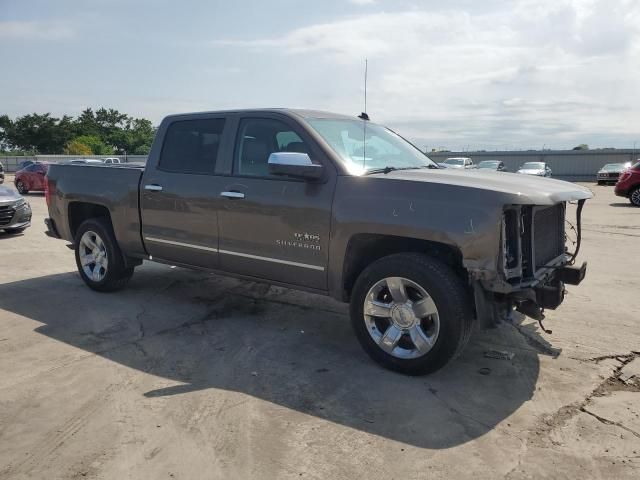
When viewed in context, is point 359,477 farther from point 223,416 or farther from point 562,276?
point 562,276

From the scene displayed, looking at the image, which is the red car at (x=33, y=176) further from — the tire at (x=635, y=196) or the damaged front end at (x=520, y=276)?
the damaged front end at (x=520, y=276)

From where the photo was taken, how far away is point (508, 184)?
149 inches

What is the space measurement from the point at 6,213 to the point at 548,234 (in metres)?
9.94

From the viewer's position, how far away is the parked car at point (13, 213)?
1035 cm

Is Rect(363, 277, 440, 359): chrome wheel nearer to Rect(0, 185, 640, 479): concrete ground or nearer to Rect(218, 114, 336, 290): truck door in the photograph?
Rect(0, 185, 640, 479): concrete ground

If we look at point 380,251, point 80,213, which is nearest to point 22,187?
point 80,213

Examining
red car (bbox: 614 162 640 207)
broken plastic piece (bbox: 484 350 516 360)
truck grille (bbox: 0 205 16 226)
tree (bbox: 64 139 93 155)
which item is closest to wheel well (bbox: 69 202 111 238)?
broken plastic piece (bbox: 484 350 516 360)

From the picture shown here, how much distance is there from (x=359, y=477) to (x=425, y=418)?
763 mm

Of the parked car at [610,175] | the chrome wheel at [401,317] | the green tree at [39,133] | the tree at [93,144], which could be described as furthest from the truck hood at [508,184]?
the green tree at [39,133]

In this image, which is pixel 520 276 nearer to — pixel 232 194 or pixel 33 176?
pixel 232 194

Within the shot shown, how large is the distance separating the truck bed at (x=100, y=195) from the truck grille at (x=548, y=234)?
12.8 feet

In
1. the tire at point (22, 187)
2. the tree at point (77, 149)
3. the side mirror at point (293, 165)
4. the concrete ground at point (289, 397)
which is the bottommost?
the concrete ground at point (289, 397)

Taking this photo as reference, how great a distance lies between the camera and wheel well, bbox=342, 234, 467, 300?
4023 mm

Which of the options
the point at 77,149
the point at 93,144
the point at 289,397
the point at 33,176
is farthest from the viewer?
the point at 93,144
